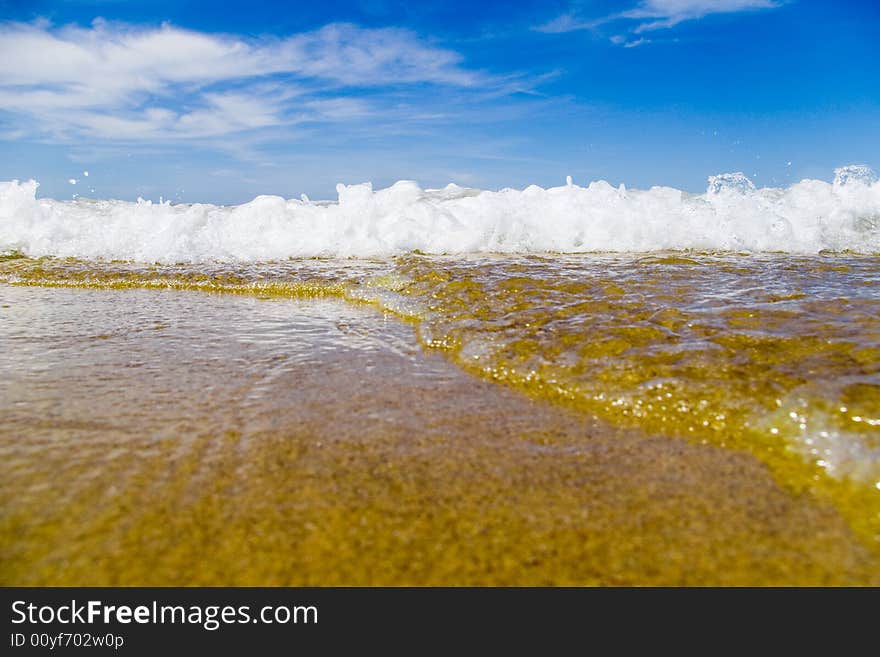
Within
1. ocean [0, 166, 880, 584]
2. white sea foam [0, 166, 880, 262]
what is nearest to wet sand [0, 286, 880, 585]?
ocean [0, 166, 880, 584]

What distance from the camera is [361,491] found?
1.90 m

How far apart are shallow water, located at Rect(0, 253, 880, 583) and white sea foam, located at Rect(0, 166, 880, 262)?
800 centimetres

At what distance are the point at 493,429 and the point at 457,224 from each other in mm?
11199

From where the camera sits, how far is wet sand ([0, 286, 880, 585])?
1513mm

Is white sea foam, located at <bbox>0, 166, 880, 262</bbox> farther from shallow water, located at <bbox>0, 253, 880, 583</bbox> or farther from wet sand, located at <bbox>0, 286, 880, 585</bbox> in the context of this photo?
wet sand, located at <bbox>0, 286, 880, 585</bbox>

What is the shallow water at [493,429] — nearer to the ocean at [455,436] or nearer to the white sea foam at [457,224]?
the ocean at [455,436]

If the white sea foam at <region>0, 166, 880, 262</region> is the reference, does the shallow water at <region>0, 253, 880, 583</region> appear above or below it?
below

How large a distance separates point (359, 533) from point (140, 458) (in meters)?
0.97

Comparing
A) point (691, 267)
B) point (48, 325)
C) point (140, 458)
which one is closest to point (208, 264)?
point (48, 325)

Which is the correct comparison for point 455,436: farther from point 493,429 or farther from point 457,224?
point 457,224

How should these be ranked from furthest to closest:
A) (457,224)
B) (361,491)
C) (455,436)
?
(457,224)
(455,436)
(361,491)

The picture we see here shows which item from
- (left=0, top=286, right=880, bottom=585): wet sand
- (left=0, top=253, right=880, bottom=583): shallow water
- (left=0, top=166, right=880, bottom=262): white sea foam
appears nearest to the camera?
(left=0, top=286, right=880, bottom=585): wet sand

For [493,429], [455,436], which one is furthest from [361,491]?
[493,429]
